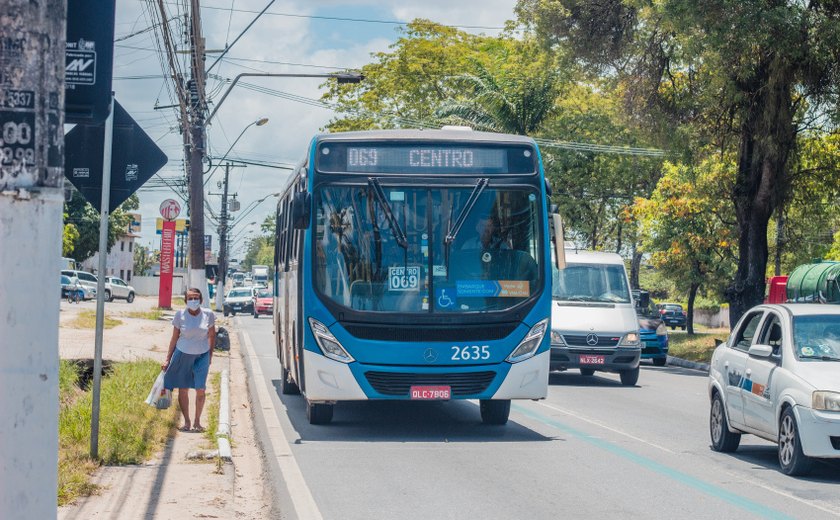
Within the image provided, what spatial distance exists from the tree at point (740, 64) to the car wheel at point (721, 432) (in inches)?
501

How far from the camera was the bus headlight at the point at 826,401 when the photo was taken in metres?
9.87

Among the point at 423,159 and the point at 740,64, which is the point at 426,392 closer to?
the point at 423,159

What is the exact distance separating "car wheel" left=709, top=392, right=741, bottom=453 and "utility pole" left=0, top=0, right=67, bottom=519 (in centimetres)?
911

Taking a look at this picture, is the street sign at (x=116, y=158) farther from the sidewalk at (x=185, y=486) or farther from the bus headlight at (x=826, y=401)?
the bus headlight at (x=826, y=401)

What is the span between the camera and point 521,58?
51406 millimetres

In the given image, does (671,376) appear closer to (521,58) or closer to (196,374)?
(196,374)

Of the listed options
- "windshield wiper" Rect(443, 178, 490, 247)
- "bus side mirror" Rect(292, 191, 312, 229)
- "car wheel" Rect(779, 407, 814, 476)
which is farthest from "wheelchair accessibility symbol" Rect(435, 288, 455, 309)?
"car wheel" Rect(779, 407, 814, 476)

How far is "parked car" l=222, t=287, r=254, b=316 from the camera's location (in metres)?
64.2

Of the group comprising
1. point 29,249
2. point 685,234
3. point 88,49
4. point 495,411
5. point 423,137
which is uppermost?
point 685,234

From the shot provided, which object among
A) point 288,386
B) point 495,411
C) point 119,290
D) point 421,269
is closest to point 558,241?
point 421,269

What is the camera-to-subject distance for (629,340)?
2091 centimetres

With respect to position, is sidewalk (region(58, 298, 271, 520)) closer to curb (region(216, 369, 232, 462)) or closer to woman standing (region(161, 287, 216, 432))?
curb (region(216, 369, 232, 462))

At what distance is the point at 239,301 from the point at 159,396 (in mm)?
52620

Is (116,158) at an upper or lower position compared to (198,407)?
upper
